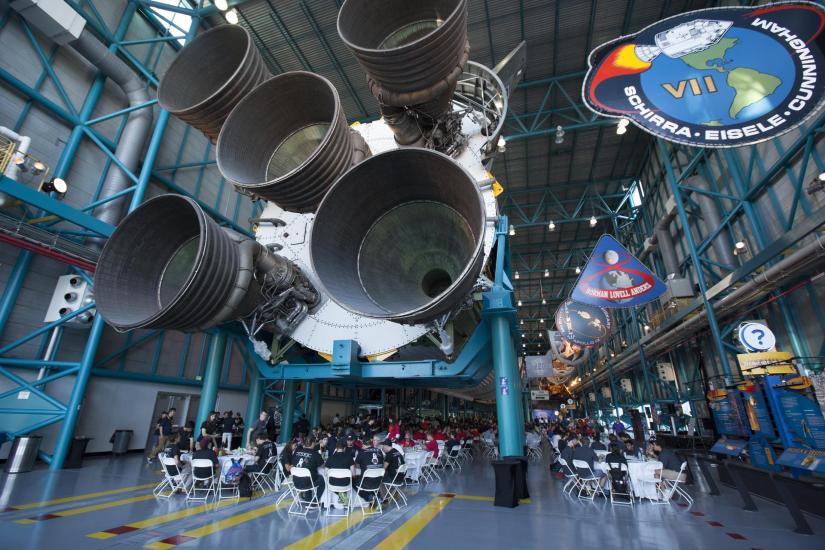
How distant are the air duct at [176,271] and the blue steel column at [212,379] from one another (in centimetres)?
200

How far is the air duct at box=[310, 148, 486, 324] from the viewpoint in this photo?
5766mm

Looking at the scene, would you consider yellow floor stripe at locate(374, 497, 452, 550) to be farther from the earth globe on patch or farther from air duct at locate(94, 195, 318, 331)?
the earth globe on patch

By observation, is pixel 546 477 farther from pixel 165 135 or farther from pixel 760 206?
pixel 165 135

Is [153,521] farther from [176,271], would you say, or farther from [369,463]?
[176,271]

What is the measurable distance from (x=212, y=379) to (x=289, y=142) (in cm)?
606

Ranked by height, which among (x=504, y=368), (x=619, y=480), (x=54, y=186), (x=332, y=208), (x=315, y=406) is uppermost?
(x=54, y=186)

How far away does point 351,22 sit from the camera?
23.8 ft

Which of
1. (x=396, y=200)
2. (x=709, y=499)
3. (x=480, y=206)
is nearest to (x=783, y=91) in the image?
(x=480, y=206)

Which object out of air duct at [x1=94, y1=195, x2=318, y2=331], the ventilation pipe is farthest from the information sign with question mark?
air duct at [x1=94, y1=195, x2=318, y2=331]

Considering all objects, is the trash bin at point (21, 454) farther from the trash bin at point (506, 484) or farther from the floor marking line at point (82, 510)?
the trash bin at point (506, 484)

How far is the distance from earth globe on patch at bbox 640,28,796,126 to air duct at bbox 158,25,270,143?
7941mm

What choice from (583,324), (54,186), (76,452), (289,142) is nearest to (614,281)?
(583,324)

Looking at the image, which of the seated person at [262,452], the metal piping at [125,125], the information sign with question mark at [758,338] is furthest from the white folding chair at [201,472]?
the information sign with question mark at [758,338]

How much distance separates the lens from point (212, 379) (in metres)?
9.71
